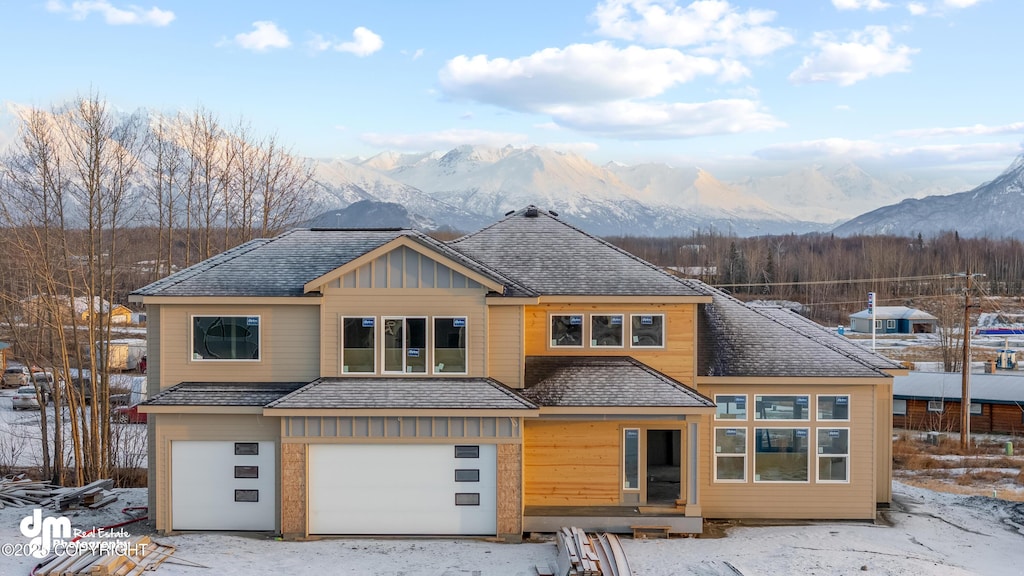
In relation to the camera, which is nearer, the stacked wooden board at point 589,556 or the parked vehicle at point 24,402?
the stacked wooden board at point 589,556

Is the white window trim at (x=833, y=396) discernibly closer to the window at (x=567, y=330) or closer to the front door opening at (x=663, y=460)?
the front door opening at (x=663, y=460)

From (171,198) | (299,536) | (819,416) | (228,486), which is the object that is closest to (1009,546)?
(819,416)

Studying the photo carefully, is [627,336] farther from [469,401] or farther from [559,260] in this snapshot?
[469,401]

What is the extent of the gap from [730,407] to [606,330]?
131 inches

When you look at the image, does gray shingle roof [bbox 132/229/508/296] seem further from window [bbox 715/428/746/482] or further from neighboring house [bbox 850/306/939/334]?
neighboring house [bbox 850/306/939/334]

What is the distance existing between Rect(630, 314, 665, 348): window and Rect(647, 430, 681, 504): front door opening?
11.7 feet

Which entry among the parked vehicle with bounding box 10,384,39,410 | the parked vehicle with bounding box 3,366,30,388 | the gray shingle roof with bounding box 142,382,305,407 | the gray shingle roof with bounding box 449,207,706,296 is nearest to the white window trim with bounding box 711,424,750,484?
the gray shingle roof with bounding box 449,207,706,296

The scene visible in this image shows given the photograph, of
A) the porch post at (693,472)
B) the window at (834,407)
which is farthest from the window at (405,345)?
the window at (834,407)

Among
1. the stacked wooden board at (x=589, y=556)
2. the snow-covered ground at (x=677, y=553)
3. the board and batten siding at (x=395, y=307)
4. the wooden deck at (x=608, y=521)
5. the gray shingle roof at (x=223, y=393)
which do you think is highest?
the board and batten siding at (x=395, y=307)

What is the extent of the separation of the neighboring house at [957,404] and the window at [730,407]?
20.4 metres

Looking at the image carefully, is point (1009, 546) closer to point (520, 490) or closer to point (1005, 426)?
point (520, 490)

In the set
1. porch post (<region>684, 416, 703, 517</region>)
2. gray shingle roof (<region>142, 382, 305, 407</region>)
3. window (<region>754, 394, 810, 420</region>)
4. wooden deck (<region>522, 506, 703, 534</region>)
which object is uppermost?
gray shingle roof (<region>142, 382, 305, 407</region>)

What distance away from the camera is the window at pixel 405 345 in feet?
53.2

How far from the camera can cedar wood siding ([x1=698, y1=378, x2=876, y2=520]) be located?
17250 mm
